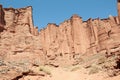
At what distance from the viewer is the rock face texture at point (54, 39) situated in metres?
33.6

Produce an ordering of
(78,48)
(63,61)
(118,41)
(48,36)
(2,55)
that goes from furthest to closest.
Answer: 1. (48,36)
2. (78,48)
3. (63,61)
4. (118,41)
5. (2,55)

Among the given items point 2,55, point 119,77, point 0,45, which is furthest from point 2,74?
point 0,45

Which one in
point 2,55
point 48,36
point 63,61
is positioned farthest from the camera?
point 48,36

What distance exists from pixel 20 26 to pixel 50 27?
122 ft

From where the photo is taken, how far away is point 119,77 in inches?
587

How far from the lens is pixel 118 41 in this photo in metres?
47.8

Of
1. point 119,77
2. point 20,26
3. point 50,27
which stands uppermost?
point 50,27

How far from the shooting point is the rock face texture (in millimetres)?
33594

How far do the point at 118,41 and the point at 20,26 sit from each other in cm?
1860

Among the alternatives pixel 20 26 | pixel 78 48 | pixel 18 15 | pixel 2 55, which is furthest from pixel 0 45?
pixel 78 48

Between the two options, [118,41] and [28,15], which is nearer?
[28,15]

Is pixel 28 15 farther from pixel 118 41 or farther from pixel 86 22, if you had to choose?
pixel 86 22

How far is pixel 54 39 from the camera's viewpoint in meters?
75.1

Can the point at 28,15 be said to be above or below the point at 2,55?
above
